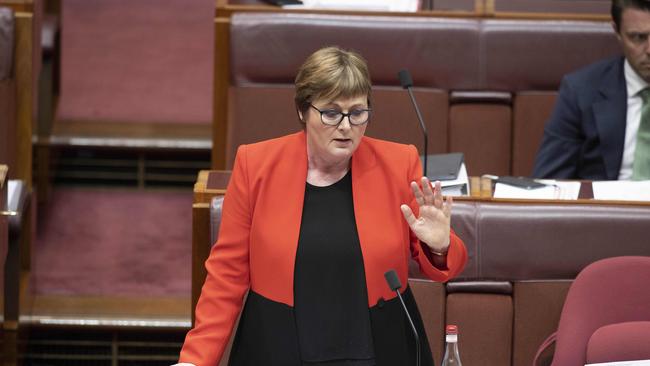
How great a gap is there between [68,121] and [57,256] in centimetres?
21

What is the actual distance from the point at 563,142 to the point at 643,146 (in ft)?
0.24

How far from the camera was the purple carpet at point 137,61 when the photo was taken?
4.84ft

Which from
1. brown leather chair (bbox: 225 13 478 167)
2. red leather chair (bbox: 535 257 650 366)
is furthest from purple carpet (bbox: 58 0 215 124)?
red leather chair (bbox: 535 257 650 366)

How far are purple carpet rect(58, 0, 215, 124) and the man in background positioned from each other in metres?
0.49

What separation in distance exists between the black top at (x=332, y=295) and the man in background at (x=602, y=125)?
18.2 inches

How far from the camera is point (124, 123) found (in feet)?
4.72

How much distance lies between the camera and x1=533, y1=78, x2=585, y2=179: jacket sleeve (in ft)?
3.70

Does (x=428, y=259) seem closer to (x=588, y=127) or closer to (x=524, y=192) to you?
(x=524, y=192)

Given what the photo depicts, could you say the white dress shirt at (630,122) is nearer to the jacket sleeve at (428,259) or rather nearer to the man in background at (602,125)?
the man in background at (602,125)

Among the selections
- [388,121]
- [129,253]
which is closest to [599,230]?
[388,121]


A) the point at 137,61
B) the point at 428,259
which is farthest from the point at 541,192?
the point at 137,61

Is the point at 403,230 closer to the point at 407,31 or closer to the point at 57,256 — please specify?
the point at 407,31

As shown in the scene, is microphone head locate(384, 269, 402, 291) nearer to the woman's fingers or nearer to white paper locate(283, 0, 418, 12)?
the woman's fingers

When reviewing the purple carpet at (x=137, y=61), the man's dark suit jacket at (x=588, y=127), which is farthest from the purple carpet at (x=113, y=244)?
the man's dark suit jacket at (x=588, y=127)
